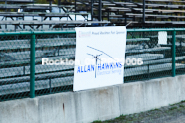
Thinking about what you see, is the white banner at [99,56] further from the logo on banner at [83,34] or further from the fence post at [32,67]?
the fence post at [32,67]

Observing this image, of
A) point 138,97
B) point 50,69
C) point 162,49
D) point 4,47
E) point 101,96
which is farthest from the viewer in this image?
point 162,49

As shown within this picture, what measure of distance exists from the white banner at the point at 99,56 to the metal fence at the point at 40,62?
5.8 inches

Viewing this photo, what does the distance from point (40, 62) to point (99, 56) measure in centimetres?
123

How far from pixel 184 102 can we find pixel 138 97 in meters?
1.73

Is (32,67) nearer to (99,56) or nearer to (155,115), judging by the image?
(99,56)

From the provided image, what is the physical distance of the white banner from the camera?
6.45 m

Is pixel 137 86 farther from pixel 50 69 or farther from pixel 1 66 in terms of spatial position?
pixel 1 66

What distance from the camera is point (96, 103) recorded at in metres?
6.70

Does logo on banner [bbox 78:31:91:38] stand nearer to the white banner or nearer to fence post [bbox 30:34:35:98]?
the white banner

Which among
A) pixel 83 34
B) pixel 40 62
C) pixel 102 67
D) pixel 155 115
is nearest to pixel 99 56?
pixel 102 67

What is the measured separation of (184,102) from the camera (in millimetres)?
8625

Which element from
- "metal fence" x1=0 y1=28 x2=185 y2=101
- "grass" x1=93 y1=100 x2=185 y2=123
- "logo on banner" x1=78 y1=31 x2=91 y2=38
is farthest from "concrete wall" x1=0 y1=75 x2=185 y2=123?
"logo on banner" x1=78 y1=31 x2=91 y2=38

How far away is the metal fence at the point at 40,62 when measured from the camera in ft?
19.2

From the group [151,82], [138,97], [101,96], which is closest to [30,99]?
[101,96]
